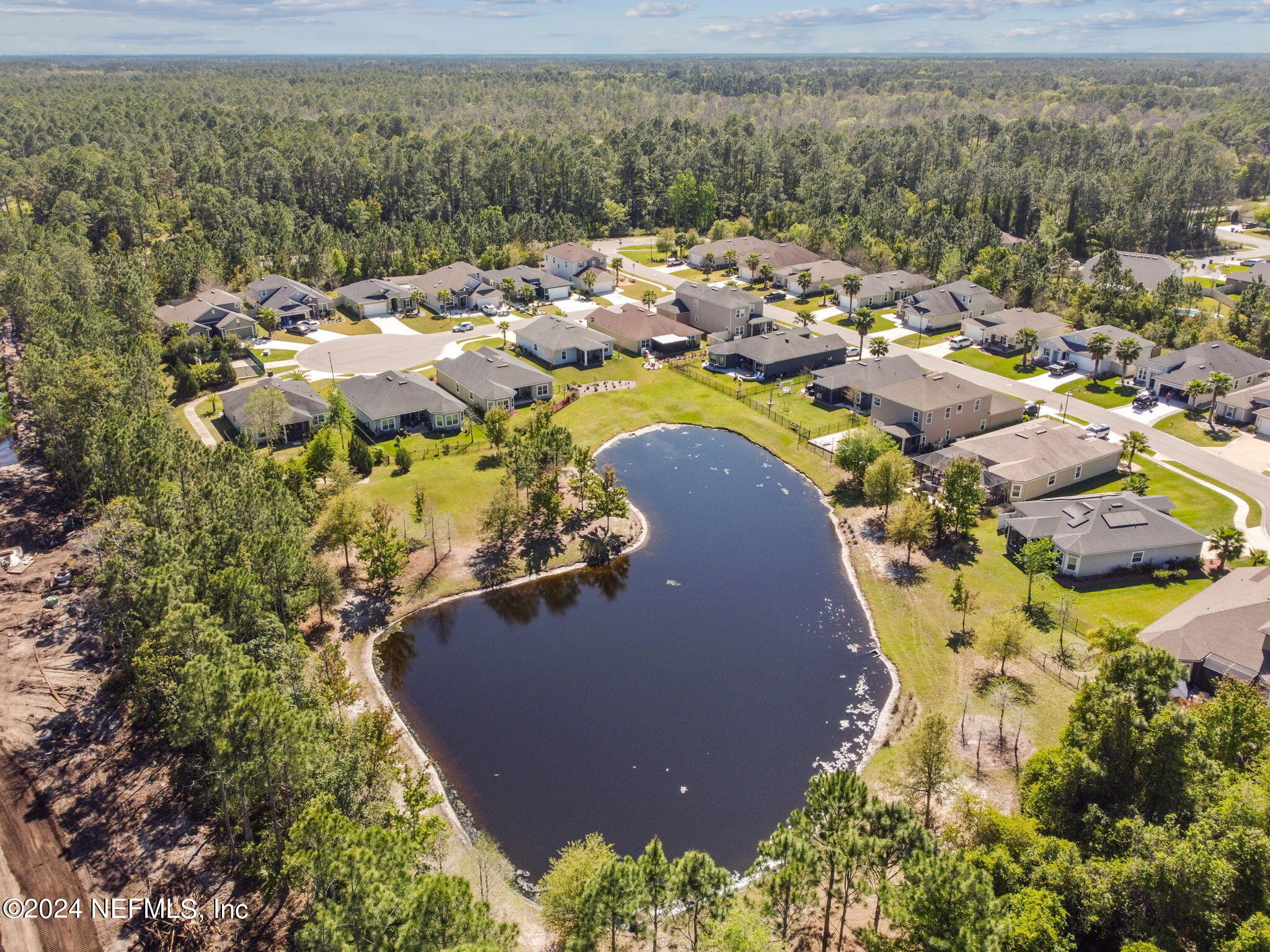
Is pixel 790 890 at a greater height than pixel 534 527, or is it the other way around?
pixel 790 890

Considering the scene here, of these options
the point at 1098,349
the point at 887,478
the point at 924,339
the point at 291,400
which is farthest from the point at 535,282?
the point at 887,478

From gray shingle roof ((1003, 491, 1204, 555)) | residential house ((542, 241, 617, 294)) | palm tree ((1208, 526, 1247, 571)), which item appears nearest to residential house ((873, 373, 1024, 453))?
gray shingle roof ((1003, 491, 1204, 555))

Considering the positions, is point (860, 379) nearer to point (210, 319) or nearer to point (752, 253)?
point (752, 253)

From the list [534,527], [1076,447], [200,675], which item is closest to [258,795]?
[200,675]

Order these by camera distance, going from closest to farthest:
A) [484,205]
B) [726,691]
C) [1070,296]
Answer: [726,691] < [1070,296] < [484,205]

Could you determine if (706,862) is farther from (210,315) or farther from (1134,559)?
(210,315)

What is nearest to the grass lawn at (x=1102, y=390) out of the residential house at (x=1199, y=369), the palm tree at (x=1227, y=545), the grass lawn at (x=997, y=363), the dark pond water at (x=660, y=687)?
the residential house at (x=1199, y=369)

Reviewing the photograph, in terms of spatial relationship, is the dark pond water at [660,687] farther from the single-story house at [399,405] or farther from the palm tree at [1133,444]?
the palm tree at [1133,444]

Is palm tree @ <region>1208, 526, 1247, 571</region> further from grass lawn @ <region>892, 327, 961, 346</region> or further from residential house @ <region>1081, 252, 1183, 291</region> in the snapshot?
residential house @ <region>1081, 252, 1183, 291</region>
